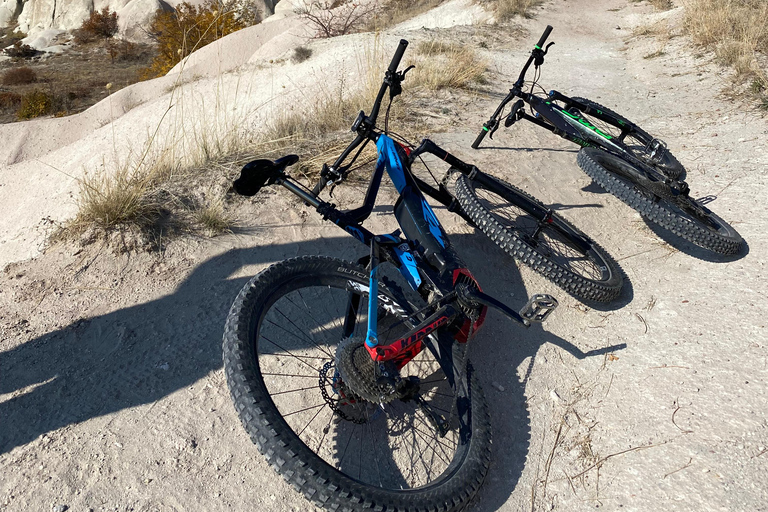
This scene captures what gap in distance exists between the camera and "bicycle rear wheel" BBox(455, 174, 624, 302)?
349 centimetres

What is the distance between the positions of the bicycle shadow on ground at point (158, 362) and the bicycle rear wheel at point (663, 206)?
1.29 metres

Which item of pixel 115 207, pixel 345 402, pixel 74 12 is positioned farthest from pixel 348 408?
pixel 74 12

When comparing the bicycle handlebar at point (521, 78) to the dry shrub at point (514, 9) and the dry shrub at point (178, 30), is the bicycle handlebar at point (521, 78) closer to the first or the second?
the dry shrub at point (514, 9)

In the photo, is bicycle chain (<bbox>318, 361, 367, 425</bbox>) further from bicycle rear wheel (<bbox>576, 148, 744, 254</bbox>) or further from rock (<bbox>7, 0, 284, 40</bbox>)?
rock (<bbox>7, 0, 284, 40</bbox>)

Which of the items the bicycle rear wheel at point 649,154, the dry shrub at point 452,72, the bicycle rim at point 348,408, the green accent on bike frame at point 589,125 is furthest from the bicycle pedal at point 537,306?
the dry shrub at point 452,72

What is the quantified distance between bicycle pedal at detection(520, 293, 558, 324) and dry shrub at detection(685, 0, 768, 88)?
21.5 feet

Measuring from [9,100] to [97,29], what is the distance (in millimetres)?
12674

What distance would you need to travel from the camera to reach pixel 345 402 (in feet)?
8.02

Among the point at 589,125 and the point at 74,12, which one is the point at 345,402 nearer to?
the point at 589,125

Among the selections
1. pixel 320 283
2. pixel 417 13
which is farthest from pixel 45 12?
pixel 320 283

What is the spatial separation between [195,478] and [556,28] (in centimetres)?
1374

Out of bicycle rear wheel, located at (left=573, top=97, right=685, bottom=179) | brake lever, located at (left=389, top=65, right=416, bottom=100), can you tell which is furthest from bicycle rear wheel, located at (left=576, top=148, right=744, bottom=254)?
brake lever, located at (left=389, top=65, right=416, bottom=100)

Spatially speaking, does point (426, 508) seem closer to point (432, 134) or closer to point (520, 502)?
point (520, 502)

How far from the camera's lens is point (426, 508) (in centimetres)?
204
